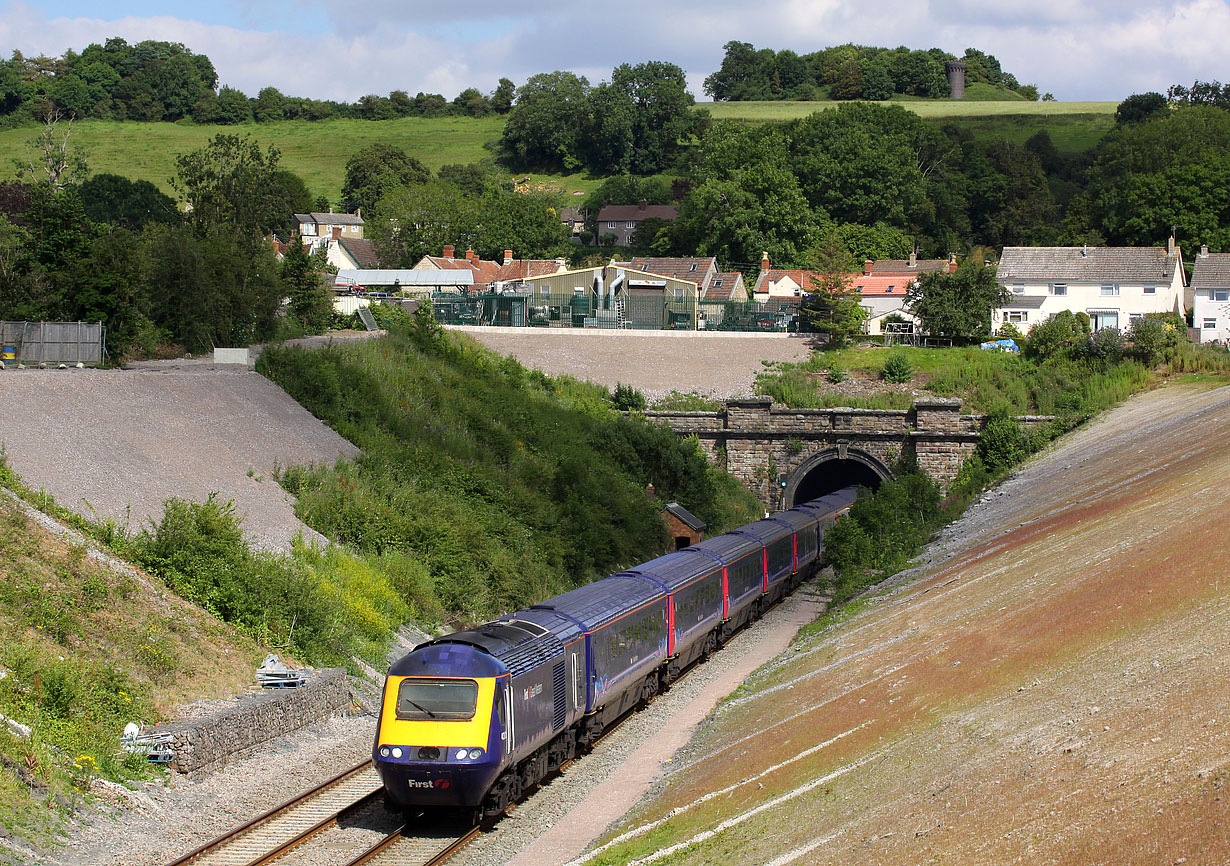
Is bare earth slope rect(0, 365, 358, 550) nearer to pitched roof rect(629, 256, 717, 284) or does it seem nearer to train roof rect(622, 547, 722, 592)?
train roof rect(622, 547, 722, 592)

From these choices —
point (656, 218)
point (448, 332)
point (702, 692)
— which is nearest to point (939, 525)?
point (702, 692)

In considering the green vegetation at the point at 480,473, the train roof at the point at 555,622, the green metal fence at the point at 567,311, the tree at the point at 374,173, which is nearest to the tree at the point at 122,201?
the green metal fence at the point at 567,311

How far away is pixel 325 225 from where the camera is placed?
132m

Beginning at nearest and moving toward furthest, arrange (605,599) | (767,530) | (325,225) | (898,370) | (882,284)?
(605,599)
(767,530)
(898,370)
(882,284)
(325,225)

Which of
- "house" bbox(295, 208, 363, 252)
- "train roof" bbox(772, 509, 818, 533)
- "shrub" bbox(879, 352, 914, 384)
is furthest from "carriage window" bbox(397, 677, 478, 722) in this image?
"house" bbox(295, 208, 363, 252)

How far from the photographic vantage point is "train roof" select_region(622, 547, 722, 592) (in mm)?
25891

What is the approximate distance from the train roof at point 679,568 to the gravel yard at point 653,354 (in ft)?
96.0

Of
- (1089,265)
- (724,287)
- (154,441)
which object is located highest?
(1089,265)

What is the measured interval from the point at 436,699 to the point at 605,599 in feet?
20.1

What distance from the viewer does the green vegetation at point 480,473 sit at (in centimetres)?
3225

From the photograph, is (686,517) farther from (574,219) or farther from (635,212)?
(574,219)

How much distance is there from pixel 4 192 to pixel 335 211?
2462 inches

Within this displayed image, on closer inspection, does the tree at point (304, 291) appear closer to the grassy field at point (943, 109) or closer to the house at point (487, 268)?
the house at point (487, 268)

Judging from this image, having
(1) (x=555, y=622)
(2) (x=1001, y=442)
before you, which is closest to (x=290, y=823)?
(1) (x=555, y=622)
